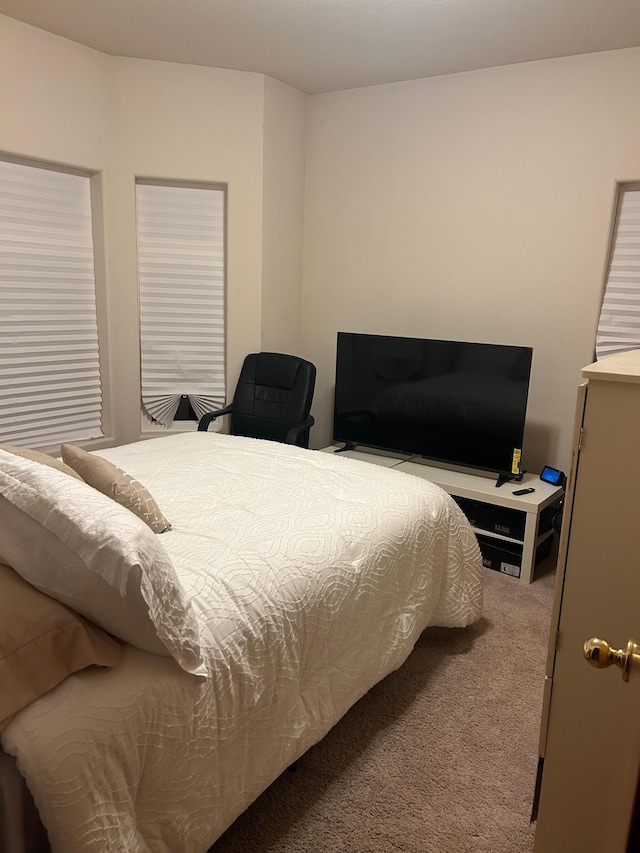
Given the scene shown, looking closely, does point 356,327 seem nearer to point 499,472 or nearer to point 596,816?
point 499,472

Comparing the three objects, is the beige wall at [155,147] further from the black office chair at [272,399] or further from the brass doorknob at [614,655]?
the brass doorknob at [614,655]

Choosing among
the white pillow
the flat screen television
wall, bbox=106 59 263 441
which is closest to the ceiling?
wall, bbox=106 59 263 441

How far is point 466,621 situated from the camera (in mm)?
2498

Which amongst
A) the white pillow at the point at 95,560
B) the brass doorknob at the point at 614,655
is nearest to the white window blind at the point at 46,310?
the white pillow at the point at 95,560

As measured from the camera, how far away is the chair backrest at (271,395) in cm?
376

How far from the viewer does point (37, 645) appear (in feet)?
3.83

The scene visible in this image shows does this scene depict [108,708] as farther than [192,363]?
No

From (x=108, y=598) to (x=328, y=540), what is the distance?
31.5 inches

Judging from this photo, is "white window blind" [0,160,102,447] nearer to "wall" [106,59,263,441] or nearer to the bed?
"wall" [106,59,263,441]

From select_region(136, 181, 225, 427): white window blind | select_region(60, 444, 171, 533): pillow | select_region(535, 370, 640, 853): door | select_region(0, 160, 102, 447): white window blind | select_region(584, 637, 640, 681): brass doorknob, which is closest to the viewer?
select_region(584, 637, 640, 681): brass doorknob

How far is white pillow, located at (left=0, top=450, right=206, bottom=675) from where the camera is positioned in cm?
117

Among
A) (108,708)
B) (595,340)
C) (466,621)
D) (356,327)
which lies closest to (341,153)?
(356,327)

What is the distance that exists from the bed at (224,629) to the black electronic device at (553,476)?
1.08 meters

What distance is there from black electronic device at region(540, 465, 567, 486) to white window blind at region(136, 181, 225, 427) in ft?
6.97
